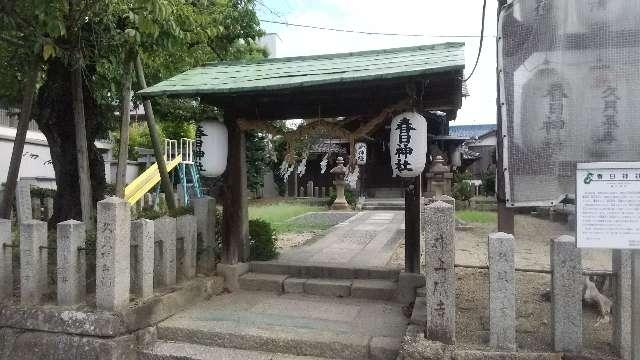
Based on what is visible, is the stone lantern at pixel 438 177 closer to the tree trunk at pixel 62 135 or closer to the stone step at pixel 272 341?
the tree trunk at pixel 62 135

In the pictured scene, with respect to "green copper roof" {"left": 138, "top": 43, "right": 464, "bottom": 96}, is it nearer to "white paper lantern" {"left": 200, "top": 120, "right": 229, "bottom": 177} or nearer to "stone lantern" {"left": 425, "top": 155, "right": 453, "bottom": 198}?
"white paper lantern" {"left": 200, "top": 120, "right": 229, "bottom": 177}

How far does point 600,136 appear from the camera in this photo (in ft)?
11.8

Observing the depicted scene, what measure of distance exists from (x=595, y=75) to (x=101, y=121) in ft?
26.2

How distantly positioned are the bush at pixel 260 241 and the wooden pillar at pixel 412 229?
2433 millimetres

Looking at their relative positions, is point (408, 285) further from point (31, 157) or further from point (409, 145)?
point (31, 157)

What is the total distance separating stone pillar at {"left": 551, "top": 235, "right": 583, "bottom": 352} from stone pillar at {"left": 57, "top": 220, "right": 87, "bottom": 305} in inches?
185

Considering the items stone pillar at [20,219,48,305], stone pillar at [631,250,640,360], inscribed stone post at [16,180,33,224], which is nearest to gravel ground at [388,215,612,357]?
stone pillar at [631,250,640,360]

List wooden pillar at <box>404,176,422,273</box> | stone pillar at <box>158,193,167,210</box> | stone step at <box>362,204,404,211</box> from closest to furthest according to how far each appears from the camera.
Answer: wooden pillar at <box>404,176,422,273</box>
stone pillar at <box>158,193,167,210</box>
stone step at <box>362,204,404,211</box>

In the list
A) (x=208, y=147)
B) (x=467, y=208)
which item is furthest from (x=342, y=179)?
(x=208, y=147)

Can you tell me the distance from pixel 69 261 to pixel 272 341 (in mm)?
2301

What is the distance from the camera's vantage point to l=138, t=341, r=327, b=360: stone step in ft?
14.7

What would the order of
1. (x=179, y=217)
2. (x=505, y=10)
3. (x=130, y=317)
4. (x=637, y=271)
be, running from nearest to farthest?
(x=637, y=271) → (x=505, y=10) → (x=130, y=317) → (x=179, y=217)

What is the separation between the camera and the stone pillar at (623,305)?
3562mm

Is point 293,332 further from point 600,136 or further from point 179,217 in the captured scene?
point 600,136
